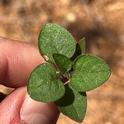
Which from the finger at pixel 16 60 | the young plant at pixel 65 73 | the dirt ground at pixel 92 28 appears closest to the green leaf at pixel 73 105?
the young plant at pixel 65 73

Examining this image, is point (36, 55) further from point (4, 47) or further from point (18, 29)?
point (18, 29)

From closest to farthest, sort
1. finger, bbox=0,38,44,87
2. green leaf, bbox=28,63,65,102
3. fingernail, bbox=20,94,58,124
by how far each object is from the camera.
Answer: green leaf, bbox=28,63,65,102, fingernail, bbox=20,94,58,124, finger, bbox=0,38,44,87

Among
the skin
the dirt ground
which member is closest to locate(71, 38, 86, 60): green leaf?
the skin

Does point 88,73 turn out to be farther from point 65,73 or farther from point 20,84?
point 20,84

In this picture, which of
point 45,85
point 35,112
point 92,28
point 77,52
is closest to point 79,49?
point 77,52

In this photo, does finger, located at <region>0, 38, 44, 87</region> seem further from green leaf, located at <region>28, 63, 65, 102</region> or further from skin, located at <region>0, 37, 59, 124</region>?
green leaf, located at <region>28, 63, 65, 102</region>

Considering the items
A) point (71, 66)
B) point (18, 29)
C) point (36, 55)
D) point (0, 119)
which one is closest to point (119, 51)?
point (18, 29)
